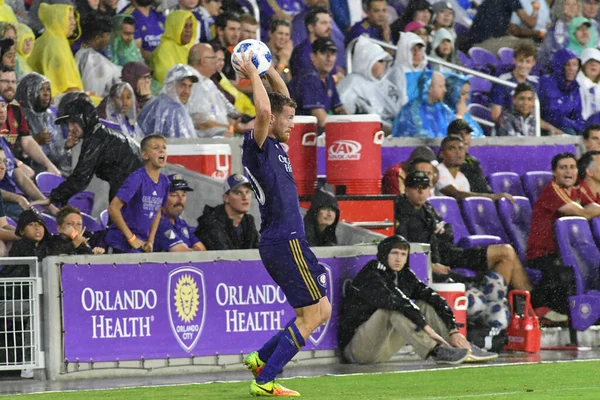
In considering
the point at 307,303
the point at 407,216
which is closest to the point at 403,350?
the point at 407,216

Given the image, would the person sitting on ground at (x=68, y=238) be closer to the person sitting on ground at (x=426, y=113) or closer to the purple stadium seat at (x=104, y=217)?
the purple stadium seat at (x=104, y=217)

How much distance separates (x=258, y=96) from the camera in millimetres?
9508

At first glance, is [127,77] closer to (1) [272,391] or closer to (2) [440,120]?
(2) [440,120]

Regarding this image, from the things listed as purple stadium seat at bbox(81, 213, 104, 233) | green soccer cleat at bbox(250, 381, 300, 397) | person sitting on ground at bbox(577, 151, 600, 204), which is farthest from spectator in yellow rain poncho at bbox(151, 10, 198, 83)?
green soccer cleat at bbox(250, 381, 300, 397)

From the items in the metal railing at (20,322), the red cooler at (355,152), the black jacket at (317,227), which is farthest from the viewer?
the red cooler at (355,152)

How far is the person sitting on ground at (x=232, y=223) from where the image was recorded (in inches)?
535

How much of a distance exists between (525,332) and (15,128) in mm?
5706

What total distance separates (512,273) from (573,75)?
6.27m

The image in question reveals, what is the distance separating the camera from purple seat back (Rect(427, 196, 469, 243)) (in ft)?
52.0

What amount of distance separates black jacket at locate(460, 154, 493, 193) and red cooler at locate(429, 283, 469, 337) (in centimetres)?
314

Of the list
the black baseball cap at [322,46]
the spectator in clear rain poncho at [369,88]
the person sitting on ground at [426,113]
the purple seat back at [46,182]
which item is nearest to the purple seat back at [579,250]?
the person sitting on ground at [426,113]

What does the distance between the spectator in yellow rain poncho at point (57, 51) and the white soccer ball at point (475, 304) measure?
527 centimetres

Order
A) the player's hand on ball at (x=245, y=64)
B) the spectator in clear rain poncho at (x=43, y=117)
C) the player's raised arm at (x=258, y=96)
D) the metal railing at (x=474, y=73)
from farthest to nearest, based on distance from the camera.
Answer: the metal railing at (x=474, y=73), the spectator in clear rain poncho at (x=43, y=117), the player's hand on ball at (x=245, y=64), the player's raised arm at (x=258, y=96)

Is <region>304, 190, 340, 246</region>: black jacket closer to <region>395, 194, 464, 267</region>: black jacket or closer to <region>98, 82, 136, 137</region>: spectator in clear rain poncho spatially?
<region>395, 194, 464, 267</region>: black jacket
